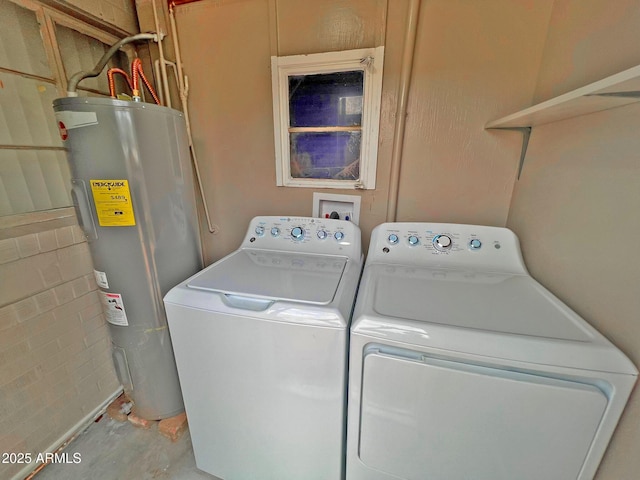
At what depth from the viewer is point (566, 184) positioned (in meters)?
0.97

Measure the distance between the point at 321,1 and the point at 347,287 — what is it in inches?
55.7

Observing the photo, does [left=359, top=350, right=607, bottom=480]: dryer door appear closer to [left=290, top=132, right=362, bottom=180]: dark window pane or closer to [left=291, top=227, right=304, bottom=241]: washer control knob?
[left=291, top=227, right=304, bottom=241]: washer control knob

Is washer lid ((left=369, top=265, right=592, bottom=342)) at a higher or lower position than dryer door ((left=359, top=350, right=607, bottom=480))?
higher

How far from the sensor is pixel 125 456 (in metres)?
1.35

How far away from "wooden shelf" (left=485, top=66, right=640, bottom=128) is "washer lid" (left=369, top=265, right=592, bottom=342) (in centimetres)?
63

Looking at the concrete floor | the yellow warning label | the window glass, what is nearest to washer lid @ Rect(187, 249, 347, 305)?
the yellow warning label

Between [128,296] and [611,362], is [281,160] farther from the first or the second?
[611,362]

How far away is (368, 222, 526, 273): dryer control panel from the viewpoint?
115 cm

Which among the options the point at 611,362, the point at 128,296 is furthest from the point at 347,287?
the point at 128,296

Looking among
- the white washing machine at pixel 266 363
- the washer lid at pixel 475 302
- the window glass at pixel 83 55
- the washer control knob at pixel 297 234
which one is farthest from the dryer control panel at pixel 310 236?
the window glass at pixel 83 55

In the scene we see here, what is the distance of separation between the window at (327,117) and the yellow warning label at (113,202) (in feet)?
2.54

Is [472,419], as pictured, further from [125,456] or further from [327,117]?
[125,456]

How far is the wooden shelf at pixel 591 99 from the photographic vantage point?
0.56m

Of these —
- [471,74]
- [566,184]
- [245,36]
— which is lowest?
[566,184]
